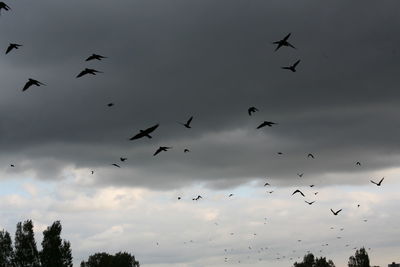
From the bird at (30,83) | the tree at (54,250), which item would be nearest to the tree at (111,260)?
the tree at (54,250)

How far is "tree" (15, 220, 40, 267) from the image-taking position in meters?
82.1

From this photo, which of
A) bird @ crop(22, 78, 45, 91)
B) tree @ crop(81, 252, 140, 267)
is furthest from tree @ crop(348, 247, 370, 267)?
bird @ crop(22, 78, 45, 91)

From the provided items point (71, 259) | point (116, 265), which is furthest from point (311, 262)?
point (71, 259)

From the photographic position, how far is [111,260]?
415 feet

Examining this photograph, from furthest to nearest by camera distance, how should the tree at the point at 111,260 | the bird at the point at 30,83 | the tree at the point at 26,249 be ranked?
the tree at the point at 111,260
the tree at the point at 26,249
the bird at the point at 30,83

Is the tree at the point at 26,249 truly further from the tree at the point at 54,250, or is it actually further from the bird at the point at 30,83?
the bird at the point at 30,83

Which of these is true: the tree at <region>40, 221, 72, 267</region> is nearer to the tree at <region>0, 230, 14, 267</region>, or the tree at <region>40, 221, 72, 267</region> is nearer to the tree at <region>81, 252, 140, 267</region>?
the tree at <region>0, 230, 14, 267</region>

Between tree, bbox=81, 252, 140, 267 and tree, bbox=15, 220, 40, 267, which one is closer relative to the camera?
tree, bbox=15, 220, 40, 267

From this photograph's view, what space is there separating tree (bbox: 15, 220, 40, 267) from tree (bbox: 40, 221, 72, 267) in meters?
1.28

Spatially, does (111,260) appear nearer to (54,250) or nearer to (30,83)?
(54,250)

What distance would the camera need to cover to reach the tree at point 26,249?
8206 centimetres

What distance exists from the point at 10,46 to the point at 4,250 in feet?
189

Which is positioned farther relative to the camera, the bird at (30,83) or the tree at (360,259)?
the tree at (360,259)

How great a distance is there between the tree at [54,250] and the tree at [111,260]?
3698 cm
